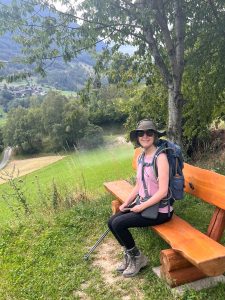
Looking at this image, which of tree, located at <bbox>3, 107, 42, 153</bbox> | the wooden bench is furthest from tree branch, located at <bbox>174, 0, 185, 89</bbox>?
tree, located at <bbox>3, 107, 42, 153</bbox>

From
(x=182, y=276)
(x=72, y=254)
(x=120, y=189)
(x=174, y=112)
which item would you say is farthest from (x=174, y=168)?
(x=174, y=112)

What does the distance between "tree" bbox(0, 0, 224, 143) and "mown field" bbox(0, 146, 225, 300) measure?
2396 millimetres

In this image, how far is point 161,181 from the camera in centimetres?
435

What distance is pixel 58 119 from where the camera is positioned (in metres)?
A: 61.5

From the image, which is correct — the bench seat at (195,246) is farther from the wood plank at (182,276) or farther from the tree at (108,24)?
the tree at (108,24)

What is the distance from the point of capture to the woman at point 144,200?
4371 millimetres

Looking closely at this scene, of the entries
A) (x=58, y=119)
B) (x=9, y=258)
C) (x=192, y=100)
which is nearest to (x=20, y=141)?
(x=58, y=119)

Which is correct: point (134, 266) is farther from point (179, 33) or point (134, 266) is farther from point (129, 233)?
point (179, 33)

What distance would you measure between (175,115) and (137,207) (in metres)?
3.63

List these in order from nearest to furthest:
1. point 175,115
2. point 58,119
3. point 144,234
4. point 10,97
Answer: point 144,234, point 175,115, point 58,119, point 10,97

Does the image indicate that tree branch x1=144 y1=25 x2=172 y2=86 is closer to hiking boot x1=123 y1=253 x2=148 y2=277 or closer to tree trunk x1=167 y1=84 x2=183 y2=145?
tree trunk x1=167 y1=84 x2=183 y2=145

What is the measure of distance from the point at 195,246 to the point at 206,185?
0.99 metres

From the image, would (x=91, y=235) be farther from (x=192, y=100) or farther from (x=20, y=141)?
(x=20, y=141)

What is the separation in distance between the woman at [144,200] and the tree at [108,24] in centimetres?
232
